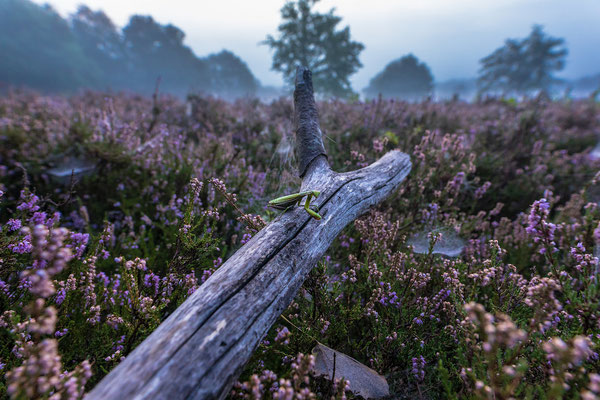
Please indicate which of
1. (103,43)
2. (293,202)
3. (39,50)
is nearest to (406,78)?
(103,43)

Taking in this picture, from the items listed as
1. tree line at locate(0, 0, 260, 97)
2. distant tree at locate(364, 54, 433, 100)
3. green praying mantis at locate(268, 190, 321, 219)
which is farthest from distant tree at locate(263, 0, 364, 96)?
green praying mantis at locate(268, 190, 321, 219)

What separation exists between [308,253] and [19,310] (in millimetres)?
1922

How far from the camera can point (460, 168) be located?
153 inches

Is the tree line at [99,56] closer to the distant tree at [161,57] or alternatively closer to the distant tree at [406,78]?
the distant tree at [161,57]

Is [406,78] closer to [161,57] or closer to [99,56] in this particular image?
[161,57]

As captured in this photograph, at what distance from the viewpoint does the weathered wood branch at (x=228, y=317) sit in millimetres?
919

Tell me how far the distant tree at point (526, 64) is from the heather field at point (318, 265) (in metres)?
51.6

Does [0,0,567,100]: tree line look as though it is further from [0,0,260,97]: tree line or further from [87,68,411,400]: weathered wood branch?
[87,68,411,400]: weathered wood branch

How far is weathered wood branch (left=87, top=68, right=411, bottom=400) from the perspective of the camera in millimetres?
919

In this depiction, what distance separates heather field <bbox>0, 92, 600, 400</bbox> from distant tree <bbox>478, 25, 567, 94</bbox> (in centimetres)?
5156

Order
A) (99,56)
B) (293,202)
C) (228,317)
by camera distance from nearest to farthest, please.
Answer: (228,317)
(293,202)
(99,56)

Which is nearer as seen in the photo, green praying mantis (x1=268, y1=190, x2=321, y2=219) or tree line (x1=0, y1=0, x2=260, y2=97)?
green praying mantis (x1=268, y1=190, x2=321, y2=219)

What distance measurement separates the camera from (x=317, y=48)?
1173 inches

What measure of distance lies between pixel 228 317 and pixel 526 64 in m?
62.5
